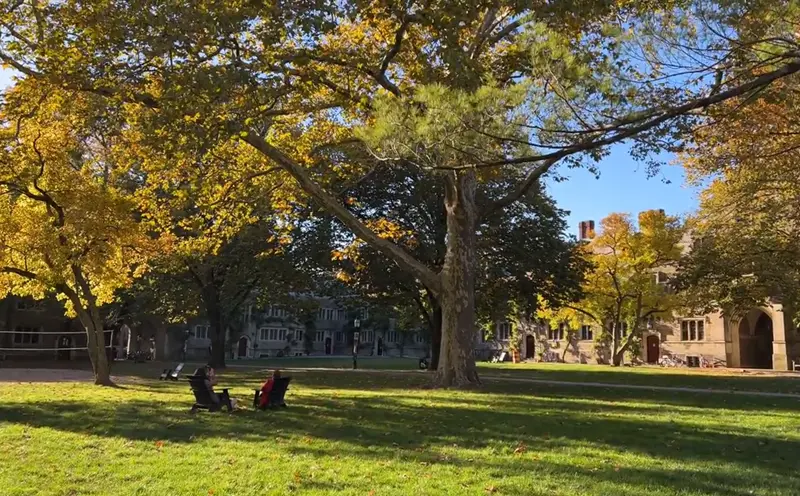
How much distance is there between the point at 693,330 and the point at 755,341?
545 cm

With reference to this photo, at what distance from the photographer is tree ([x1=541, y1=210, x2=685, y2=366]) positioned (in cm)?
4803

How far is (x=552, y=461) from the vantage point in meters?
8.06

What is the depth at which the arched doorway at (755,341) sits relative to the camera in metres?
61.2

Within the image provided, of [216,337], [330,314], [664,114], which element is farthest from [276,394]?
[330,314]

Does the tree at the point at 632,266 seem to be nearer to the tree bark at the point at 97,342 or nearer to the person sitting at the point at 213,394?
the tree bark at the point at 97,342

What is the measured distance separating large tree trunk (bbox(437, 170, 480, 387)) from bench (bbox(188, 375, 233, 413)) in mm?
7964

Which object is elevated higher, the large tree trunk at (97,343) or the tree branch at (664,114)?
the tree branch at (664,114)

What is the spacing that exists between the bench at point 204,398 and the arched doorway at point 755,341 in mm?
60092

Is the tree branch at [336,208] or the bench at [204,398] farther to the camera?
the tree branch at [336,208]

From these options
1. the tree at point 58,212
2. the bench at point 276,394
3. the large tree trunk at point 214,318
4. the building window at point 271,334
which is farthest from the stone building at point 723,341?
the bench at point 276,394

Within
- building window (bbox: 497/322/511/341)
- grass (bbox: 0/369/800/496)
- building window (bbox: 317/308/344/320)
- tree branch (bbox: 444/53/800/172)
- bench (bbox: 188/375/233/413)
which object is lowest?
grass (bbox: 0/369/800/496)

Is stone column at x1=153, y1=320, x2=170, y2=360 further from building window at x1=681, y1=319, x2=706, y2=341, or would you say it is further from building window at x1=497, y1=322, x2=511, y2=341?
building window at x1=681, y1=319, x2=706, y2=341

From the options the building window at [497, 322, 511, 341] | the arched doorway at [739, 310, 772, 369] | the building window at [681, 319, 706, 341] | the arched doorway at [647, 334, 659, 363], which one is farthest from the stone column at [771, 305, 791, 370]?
the building window at [497, 322, 511, 341]

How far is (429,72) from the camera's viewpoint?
12594 mm
